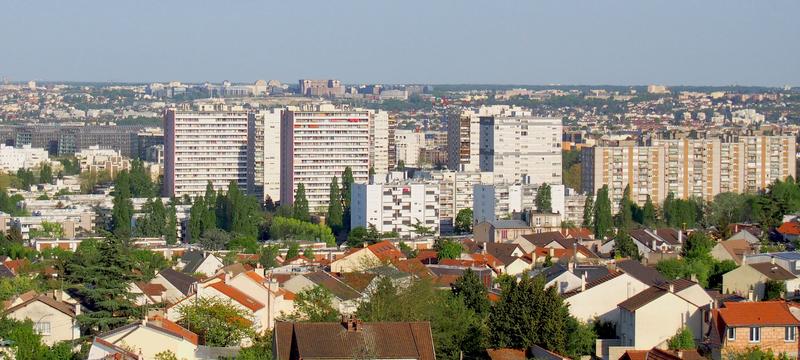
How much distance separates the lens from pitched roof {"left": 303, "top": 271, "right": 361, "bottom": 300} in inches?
1080

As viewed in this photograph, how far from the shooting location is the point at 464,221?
57844 mm

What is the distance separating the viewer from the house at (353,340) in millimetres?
19516

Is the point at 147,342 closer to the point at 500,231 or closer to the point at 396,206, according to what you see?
the point at 500,231

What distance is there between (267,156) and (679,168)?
1515cm

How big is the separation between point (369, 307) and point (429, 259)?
1441 centimetres

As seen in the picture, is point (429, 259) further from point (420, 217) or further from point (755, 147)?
point (755, 147)

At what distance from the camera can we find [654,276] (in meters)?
29.6

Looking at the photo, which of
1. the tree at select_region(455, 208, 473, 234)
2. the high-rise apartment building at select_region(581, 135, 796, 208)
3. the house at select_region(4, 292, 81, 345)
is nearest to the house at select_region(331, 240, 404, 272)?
the house at select_region(4, 292, 81, 345)

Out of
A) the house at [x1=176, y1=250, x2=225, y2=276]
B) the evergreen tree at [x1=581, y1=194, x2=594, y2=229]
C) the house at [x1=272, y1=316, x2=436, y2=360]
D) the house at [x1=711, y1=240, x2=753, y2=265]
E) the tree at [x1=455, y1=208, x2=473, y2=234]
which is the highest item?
the house at [x1=272, y1=316, x2=436, y2=360]

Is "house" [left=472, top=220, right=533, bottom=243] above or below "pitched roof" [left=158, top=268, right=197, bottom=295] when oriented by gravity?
below

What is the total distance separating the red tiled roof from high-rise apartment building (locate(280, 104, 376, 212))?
27.0 meters

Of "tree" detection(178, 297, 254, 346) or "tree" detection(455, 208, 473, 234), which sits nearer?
"tree" detection(178, 297, 254, 346)

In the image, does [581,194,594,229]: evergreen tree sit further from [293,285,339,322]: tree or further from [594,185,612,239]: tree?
A: [293,285,339,322]: tree

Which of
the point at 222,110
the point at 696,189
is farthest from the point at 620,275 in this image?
the point at 222,110
